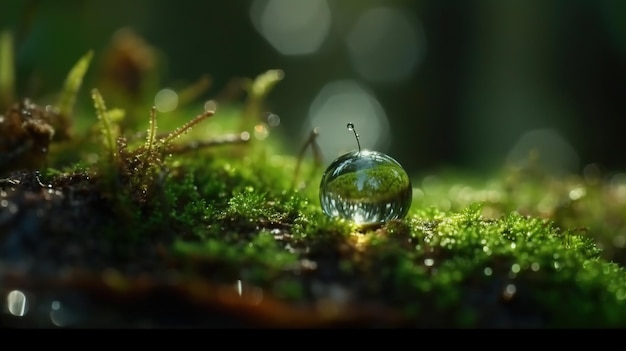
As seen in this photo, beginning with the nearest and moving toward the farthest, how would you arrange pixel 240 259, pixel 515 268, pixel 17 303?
1. pixel 17 303
2. pixel 240 259
3. pixel 515 268

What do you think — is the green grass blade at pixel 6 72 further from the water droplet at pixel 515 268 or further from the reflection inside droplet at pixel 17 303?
the water droplet at pixel 515 268

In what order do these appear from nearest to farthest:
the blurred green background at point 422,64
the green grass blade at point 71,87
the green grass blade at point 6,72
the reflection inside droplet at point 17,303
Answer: the reflection inside droplet at point 17,303 → the green grass blade at point 71,87 → the green grass blade at point 6,72 → the blurred green background at point 422,64

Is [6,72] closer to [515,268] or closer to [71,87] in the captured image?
[71,87]

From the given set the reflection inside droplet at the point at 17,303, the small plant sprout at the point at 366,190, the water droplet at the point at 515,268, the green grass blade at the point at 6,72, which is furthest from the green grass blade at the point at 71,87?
the water droplet at the point at 515,268

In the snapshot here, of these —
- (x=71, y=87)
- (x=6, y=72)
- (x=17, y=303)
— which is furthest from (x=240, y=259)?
(x=6, y=72)

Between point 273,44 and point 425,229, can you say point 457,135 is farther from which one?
point 425,229

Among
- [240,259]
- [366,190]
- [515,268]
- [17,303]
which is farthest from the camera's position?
[366,190]
